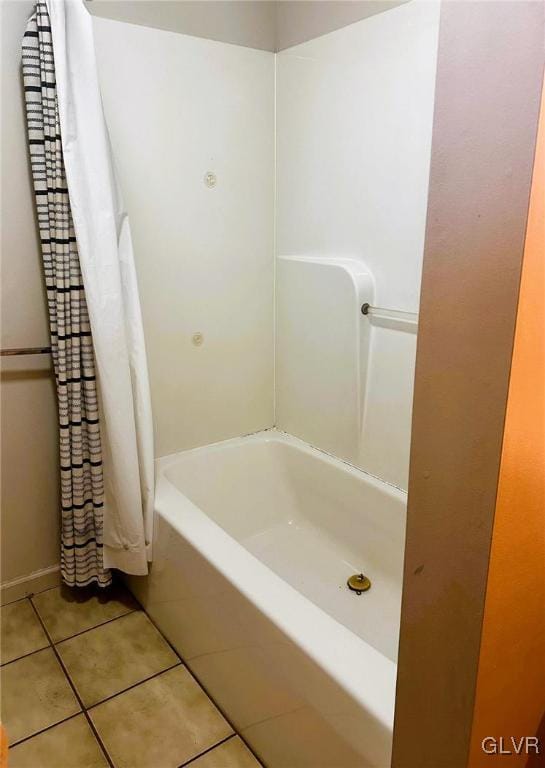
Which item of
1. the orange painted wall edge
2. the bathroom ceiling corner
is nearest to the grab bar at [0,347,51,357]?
the bathroom ceiling corner

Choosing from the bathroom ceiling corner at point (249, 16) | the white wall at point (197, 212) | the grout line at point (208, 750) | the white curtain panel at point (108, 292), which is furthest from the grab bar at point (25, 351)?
the grout line at point (208, 750)

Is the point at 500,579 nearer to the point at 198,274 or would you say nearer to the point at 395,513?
the point at 395,513

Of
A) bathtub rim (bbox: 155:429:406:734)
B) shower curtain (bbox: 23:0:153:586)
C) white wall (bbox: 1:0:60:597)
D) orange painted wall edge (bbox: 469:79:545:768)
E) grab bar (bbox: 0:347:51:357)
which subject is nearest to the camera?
orange painted wall edge (bbox: 469:79:545:768)

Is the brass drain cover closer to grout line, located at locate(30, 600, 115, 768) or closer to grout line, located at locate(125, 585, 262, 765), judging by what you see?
grout line, located at locate(125, 585, 262, 765)

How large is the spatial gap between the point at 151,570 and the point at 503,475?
1.57 m

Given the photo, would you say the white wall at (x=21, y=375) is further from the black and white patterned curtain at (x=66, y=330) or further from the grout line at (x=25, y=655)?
the grout line at (x=25, y=655)

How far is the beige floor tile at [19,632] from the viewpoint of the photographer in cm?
184

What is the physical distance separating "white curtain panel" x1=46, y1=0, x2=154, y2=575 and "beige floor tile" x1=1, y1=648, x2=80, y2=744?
1.19 feet

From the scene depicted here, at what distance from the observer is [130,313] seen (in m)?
1.77

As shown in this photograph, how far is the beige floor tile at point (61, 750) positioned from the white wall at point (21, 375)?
652 millimetres

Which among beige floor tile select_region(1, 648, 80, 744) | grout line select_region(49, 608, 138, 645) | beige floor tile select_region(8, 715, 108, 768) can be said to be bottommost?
beige floor tile select_region(8, 715, 108, 768)

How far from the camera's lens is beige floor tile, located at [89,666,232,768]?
1506mm

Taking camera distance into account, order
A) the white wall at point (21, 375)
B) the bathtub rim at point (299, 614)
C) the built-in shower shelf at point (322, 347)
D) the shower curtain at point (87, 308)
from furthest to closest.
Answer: the built-in shower shelf at point (322, 347)
the white wall at point (21, 375)
the shower curtain at point (87, 308)
the bathtub rim at point (299, 614)

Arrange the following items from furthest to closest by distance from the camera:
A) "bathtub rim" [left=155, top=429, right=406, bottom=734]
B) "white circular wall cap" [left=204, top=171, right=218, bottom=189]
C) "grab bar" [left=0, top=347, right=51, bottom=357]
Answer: "white circular wall cap" [left=204, top=171, right=218, bottom=189]
"grab bar" [left=0, top=347, right=51, bottom=357]
"bathtub rim" [left=155, top=429, right=406, bottom=734]
